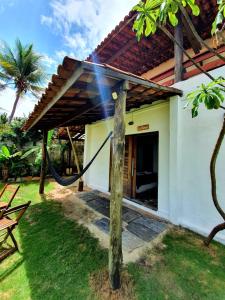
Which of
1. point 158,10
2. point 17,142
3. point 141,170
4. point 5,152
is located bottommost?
point 141,170

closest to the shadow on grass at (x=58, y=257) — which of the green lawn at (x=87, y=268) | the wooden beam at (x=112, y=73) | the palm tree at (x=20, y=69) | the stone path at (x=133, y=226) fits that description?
the green lawn at (x=87, y=268)

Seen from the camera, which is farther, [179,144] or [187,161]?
[179,144]

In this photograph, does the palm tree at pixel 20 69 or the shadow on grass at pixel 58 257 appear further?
the palm tree at pixel 20 69

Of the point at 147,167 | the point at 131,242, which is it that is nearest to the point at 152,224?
the point at 131,242

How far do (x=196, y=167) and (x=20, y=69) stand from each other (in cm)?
1261

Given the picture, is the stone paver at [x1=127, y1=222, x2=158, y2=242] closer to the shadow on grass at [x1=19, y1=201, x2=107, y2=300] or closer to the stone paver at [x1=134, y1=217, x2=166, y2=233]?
the stone paver at [x1=134, y1=217, x2=166, y2=233]

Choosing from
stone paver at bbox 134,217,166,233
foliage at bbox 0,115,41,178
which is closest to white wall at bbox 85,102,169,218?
stone paver at bbox 134,217,166,233

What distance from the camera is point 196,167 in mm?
3320

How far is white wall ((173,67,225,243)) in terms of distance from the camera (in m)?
3.05

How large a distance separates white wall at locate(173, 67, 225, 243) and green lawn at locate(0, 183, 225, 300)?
358 millimetres

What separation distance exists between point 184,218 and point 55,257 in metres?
2.68

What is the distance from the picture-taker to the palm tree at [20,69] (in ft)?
35.0

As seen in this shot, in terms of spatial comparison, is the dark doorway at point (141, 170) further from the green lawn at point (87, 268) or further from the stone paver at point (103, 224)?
the green lawn at point (87, 268)

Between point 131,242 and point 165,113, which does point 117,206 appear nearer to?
point 131,242
